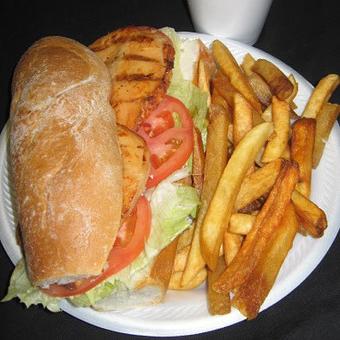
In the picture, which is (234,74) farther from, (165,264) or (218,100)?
(165,264)

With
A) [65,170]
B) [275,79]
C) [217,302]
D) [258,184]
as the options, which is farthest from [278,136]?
[65,170]

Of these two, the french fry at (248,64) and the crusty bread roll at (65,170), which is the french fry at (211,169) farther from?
the french fry at (248,64)

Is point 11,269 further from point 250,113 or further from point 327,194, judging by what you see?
point 327,194

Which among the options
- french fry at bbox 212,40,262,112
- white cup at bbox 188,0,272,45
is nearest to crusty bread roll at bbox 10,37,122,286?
french fry at bbox 212,40,262,112

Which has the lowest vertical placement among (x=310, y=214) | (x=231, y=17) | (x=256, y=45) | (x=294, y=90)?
(x=310, y=214)

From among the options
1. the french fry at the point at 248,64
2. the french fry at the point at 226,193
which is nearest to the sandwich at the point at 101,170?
the french fry at the point at 226,193
